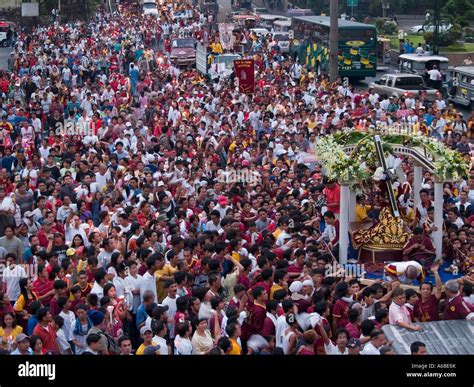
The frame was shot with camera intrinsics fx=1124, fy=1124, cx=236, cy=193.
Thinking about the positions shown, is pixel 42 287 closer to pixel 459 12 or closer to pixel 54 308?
pixel 54 308

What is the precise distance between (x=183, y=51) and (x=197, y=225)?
30.3m

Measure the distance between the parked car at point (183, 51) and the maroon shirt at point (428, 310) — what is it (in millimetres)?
33390

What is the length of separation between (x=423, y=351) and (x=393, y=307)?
1748 mm

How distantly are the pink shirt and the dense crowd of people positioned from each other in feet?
0.08

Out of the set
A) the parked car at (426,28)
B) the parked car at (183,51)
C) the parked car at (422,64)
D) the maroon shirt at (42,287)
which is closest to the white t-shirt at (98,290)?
the maroon shirt at (42,287)

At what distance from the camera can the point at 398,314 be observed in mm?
11609

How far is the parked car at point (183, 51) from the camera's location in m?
45.3

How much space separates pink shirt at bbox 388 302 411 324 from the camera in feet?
37.8

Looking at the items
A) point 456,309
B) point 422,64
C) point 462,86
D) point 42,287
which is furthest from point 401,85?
point 456,309

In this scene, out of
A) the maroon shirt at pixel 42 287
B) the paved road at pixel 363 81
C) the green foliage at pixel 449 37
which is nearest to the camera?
the maroon shirt at pixel 42 287

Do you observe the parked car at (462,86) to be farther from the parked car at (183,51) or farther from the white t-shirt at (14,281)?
the white t-shirt at (14,281)

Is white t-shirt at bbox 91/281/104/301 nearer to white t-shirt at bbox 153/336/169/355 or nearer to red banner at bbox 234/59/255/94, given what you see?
white t-shirt at bbox 153/336/169/355

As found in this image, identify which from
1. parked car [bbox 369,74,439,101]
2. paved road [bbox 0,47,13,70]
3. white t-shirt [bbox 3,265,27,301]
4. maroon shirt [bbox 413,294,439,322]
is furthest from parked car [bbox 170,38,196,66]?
maroon shirt [bbox 413,294,439,322]

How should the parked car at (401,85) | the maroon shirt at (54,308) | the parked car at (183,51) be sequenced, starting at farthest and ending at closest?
1. the parked car at (183,51)
2. the parked car at (401,85)
3. the maroon shirt at (54,308)
